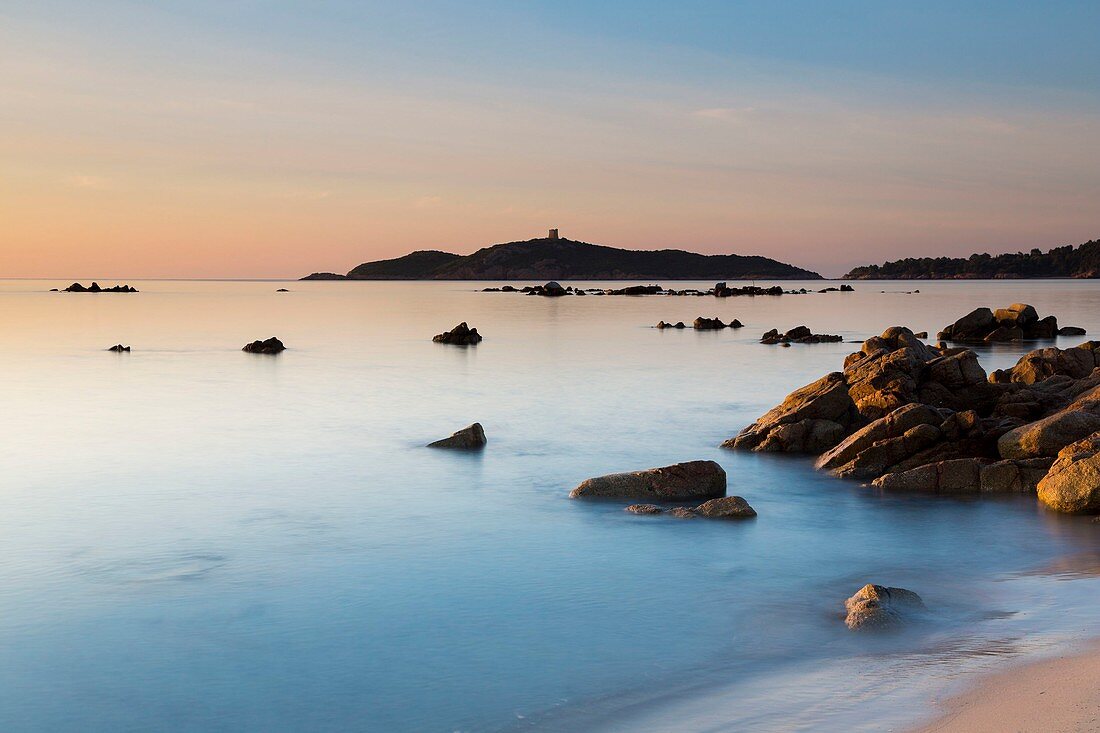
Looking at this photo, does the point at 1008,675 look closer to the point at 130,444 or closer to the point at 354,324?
the point at 130,444

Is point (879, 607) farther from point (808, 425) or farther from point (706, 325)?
point (706, 325)

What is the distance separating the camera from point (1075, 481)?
13828 millimetres

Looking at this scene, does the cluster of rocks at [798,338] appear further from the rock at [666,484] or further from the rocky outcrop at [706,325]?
the rock at [666,484]

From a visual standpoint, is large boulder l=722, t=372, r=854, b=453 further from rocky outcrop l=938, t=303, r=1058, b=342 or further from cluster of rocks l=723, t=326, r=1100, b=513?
rocky outcrop l=938, t=303, r=1058, b=342

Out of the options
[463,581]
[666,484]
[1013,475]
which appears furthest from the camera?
[1013,475]

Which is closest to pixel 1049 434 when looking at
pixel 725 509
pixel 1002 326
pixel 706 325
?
pixel 725 509

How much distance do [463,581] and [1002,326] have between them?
4722 centimetres

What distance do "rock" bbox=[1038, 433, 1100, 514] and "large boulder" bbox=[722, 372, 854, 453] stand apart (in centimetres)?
469

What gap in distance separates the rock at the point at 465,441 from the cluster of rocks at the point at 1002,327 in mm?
38528

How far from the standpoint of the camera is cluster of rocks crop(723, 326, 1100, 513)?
605 inches

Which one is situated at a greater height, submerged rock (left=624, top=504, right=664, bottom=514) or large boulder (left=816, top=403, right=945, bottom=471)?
large boulder (left=816, top=403, right=945, bottom=471)

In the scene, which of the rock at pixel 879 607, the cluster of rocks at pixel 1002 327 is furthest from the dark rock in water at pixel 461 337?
the rock at pixel 879 607

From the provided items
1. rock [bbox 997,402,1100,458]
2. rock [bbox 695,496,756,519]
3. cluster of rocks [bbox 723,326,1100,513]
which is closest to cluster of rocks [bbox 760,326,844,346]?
cluster of rocks [bbox 723,326,1100,513]

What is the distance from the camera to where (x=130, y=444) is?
2044 centimetres
